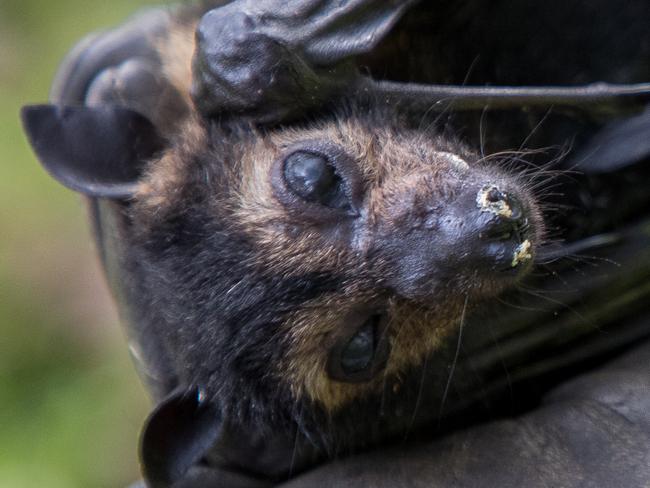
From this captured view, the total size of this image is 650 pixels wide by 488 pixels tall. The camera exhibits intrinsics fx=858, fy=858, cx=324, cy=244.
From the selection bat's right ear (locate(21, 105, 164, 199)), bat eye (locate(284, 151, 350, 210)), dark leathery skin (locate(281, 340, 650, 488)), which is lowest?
dark leathery skin (locate(281, 340, 650, 488))

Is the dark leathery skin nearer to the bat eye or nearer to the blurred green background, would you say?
the bat eye

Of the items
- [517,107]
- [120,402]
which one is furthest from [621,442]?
[120,402]

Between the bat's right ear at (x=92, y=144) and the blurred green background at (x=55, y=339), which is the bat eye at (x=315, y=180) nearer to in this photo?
the bat's right ear at (x=92, y=144)

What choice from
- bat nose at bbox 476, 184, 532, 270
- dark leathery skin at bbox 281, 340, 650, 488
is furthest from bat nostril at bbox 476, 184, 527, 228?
dark leathery skin at bbox 281, 340, 650, 488

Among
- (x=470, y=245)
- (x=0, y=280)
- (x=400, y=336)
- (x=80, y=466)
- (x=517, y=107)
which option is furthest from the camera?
(x=0, y=280)

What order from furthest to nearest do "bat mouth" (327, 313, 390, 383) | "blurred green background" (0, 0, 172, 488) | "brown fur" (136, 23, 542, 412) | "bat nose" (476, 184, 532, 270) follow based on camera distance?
"blurred green background" (0, 0, 172, 488)
"bat mouth" (327, 313, 390, 383)
"brown fur" (136, 23, 542, 412)
"bat nose" (476, 184, 532, 270)

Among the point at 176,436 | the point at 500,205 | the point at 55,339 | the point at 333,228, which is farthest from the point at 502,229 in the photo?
the point at 55,339

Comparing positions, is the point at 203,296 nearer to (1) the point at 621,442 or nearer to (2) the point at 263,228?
(2) the point at 263,228
